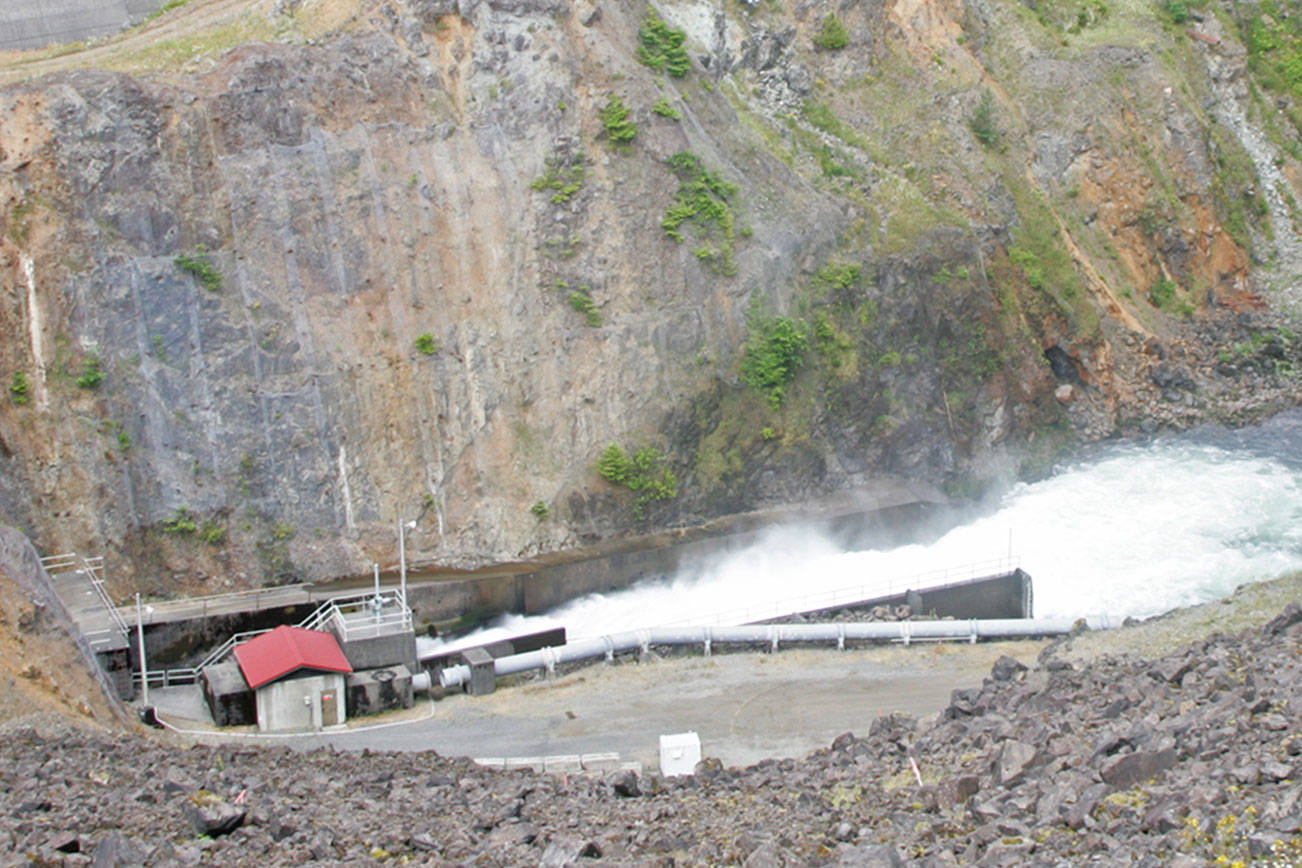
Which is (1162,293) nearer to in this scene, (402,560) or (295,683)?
(402,560)

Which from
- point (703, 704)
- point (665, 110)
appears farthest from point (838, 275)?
point (703, 704)

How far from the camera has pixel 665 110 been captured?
41188 millimetres

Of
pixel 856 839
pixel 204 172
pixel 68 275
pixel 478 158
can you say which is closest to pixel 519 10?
pixel 478 158

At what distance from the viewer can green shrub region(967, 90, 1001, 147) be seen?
1987 inches

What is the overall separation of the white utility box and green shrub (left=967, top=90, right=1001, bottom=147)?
31518 millimetres

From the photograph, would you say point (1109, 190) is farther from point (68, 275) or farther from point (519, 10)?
point (68, 275)

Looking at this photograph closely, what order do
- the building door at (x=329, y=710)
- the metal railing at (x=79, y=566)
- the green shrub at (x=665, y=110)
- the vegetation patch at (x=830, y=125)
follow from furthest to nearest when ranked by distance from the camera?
the vegetation patch at (x=830, y=125) < the green shrub at (x=665, y=110) < the metal railing at (x=79, y=566) < the building door at (x=329, y=710)

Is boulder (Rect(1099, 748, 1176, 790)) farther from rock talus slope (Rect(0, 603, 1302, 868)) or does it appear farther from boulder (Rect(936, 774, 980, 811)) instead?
boulder (Rect(936, 774, 980, 811))

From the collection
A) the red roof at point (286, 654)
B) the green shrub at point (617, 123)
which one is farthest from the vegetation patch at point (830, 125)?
the red roof at point (286, 654)

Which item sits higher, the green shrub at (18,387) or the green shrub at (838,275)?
the green shrub at (838,275)

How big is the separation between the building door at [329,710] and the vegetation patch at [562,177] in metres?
16.3

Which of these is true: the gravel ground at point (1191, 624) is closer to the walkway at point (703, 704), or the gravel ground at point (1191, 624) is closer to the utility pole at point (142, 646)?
the walkway at point (703, 704)

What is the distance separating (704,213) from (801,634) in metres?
14.0

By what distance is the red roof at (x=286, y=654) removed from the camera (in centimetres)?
2920
